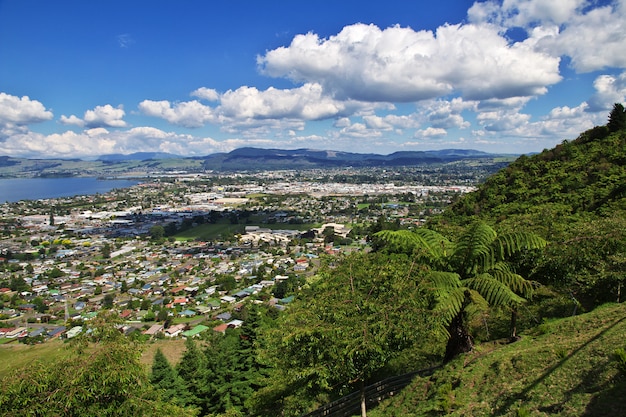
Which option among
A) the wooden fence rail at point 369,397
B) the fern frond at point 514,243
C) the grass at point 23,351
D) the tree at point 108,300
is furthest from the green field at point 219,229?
the fern frond at point 514,243

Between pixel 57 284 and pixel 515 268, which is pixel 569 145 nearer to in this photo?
pixel 515 268

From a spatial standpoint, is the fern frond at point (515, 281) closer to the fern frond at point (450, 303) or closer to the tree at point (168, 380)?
the fern frond at point (450, 303)

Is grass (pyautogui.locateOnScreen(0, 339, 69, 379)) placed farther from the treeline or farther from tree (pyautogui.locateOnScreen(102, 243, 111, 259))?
tree (pyautogui.locateOnScreen(102, 243, 111, 259))

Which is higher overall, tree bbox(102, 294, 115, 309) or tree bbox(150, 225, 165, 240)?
tree bbox(150, 225, 165, 240)

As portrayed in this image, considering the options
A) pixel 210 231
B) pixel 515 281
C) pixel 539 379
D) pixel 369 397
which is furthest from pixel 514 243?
pixel 210 231

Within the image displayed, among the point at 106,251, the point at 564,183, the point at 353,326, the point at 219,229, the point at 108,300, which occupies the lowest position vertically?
the point at 108,300

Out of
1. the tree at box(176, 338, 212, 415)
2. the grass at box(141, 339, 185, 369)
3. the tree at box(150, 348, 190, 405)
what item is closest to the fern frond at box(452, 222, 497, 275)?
the tree at box(176, 338, 212, 415)

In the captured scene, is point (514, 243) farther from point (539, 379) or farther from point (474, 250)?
point (539, 379)
